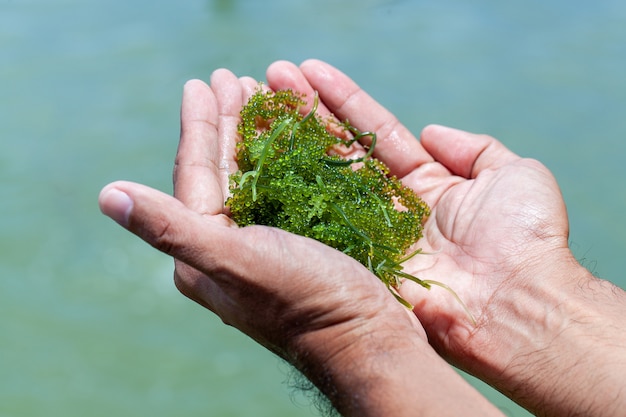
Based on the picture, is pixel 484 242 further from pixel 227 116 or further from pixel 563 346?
pixel 227 116

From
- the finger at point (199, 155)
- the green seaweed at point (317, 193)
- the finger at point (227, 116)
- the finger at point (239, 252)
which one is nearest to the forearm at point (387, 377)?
the finger at point (239, 252)

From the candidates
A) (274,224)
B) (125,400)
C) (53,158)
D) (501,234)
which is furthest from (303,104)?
(53,158)

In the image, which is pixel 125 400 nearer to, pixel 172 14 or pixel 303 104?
pixel 303 104

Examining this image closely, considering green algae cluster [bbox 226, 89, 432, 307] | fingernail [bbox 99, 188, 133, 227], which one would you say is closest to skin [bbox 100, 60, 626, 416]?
fingernail [bbox 99, 188, 133, 227]

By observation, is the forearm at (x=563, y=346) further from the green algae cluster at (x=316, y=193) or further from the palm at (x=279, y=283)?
the palm at (x=279, y=283)

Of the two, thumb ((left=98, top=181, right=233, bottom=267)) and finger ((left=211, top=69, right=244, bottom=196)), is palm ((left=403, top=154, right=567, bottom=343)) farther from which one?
thumb ((left=98, top=181, right=233, bottom=267))

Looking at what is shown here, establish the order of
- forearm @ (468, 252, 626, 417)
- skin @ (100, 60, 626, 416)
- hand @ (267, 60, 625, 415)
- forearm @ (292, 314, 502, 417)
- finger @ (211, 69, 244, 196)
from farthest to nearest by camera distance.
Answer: finger @ (211, 69, 244, 196)
hand @ (267, 60, 625, 415)
forearm @ (468, 252, 626, 417)
skin @ (100, 60, 626, 416)
forearm @ (292, 314, 502, 417)

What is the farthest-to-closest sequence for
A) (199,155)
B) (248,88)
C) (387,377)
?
(248,88), (199,155), (387,377)

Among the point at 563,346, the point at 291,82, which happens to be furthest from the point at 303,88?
the point at 563,346
